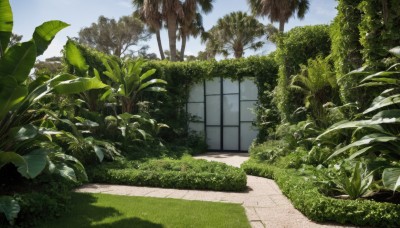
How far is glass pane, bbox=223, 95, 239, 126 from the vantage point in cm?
1329

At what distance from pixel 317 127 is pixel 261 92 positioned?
466 centimetres

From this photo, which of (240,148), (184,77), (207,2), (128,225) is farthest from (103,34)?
(128,225)

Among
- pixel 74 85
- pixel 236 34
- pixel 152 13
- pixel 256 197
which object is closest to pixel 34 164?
pixel 74 85

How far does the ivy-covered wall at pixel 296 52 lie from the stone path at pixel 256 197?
2965 millimetres

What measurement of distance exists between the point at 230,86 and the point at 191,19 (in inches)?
306

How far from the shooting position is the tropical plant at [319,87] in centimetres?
834

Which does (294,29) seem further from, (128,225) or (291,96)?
(128,225)

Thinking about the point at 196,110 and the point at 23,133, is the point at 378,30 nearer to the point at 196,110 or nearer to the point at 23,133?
the point at 23,133

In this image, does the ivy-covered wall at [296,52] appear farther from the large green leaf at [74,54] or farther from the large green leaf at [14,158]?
the large green leaf at [14,158]

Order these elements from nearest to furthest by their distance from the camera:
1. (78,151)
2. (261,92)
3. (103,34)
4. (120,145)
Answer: (78,151), (120,145), (261,92), (103,34)

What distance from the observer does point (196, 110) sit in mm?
13930

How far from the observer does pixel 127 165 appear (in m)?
7.92

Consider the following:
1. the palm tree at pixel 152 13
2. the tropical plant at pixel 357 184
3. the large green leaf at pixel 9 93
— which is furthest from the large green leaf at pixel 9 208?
the palm tree at pixel 152 13

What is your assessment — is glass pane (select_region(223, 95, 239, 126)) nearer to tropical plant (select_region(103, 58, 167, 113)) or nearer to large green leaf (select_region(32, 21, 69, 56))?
tropical plant (select_region(103, 58, 167, 113))
